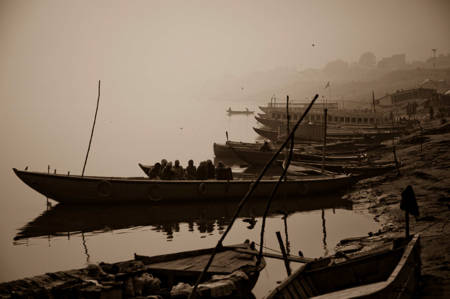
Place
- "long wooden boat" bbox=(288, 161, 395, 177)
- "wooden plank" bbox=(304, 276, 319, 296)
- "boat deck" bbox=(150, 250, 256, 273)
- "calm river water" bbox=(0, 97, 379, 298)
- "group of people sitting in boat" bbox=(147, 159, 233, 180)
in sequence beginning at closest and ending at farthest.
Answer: "wooden plank" bbox=(304, 276, 319, 296)
"boat deck" bbox=(150, 250, 256, 273)
"calm river water" bbox=(0, 97, 379, 298)
"group of people sitting in boat" bbox=(147, 159, 233, 180)
"long wooden boat" bbox=(288, 161, 395, 177)

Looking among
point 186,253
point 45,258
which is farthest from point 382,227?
point 45,258

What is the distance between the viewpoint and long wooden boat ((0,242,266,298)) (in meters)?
9.57

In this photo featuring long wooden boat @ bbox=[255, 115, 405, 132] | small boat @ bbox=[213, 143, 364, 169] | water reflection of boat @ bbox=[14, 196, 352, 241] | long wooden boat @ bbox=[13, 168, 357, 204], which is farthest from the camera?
long wooden boat @ bbox=[255, 115, 405, 132]

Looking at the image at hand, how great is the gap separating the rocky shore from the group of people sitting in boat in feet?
21.3

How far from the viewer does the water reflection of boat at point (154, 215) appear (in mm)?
19766

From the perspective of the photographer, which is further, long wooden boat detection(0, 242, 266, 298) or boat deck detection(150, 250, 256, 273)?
boat deck detection(150, 250, 256, 273)

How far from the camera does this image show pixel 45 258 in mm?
16516

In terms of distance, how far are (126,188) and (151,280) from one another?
1190 cm

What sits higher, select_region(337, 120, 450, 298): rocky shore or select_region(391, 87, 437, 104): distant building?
select_region(391, 87, 437, 104): distant building

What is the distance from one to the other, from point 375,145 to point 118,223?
1006 inches

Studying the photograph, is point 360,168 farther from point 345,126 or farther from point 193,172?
point 345,126

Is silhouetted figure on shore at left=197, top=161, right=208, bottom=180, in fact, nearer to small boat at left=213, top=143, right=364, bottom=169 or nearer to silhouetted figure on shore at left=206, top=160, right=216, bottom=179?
silhouetted figure on shore at left=206, top=160, right=216, bottom=179

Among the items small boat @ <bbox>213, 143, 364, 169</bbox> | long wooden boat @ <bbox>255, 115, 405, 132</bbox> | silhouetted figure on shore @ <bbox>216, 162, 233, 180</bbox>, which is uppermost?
long wooden boat @ <bbox>255, 115, 405, 132</bbox>

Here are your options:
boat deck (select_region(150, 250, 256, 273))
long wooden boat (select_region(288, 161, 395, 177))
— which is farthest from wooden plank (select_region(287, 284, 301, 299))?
long wooden boat (select_region(288, 161, 395, 177))
